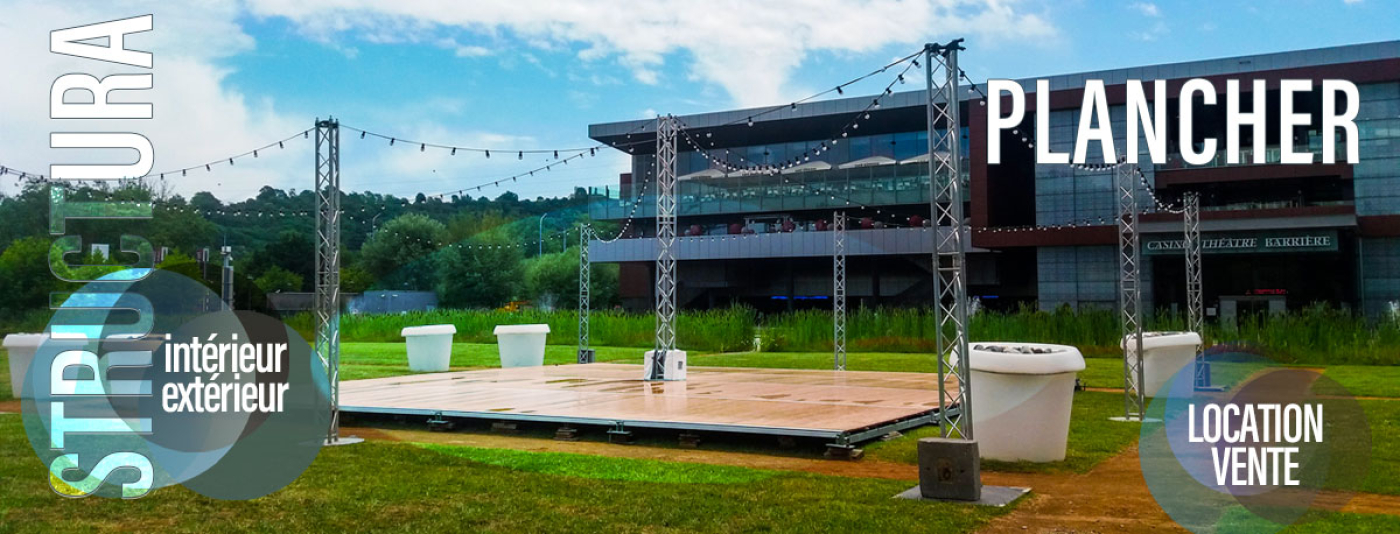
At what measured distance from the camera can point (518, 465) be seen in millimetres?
10609

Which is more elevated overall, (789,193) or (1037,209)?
(789,193)

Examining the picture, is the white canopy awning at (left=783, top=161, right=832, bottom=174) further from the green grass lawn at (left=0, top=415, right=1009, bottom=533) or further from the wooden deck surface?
the green grass lawn at (left=0, top=415, right=1009, bottom=533)

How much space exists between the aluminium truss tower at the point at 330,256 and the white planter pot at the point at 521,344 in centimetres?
1255

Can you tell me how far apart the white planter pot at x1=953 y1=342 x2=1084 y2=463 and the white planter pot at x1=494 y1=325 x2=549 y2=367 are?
15.9 meters

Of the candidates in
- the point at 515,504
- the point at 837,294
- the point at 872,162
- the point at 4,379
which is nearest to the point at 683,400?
the point at 515,504

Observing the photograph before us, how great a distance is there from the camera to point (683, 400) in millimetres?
14977

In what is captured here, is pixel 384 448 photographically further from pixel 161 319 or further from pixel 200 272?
pixel 200 272

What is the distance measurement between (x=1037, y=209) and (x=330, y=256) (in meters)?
35.3

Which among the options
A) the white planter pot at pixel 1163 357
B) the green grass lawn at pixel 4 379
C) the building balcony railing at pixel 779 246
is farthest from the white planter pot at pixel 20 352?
the building balcony railing at pixel 779 246

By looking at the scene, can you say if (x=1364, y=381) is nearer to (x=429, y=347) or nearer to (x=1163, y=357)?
(x=1163, y=357)

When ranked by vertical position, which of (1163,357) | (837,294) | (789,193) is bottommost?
(1163,357)

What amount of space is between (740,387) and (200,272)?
26.9 meters

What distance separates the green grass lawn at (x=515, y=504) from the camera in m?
7.66

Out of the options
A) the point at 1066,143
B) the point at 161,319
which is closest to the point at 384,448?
the point at 161,319
